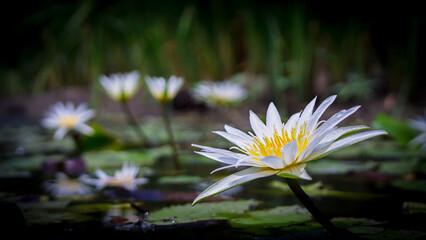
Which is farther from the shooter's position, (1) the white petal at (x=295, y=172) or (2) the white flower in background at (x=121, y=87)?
(2) the white flower in background at (x=121, y=87)

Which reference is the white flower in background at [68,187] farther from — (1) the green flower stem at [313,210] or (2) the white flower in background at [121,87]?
(1) the green flower stem at [313,210]

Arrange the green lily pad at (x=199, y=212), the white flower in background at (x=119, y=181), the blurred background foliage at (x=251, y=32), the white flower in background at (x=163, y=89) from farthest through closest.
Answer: the blurred background foliage at (x=251, y=32) → the white flower in background at (x=163, y=89) → the white flower in background at (x=119, y=181) → the green lily pad at (x=199, y=212)

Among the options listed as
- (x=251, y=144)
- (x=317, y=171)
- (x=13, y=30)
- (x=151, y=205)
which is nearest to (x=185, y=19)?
(x=317, y=171)

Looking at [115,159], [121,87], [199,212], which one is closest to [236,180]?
[199,212]

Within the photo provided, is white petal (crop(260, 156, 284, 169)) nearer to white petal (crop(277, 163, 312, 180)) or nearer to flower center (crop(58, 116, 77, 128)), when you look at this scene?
white petal (crop(277, 163, 312, 180))

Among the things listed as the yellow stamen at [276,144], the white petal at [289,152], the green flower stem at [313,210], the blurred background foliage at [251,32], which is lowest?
the green flower stem at [313,210]

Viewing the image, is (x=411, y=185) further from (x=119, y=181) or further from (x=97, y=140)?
(x=97, y=140)

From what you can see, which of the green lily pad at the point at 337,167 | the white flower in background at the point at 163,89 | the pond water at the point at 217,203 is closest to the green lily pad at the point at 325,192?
the pond water at the point at 217,203

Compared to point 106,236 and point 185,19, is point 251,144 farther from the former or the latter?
A: point 185,19
